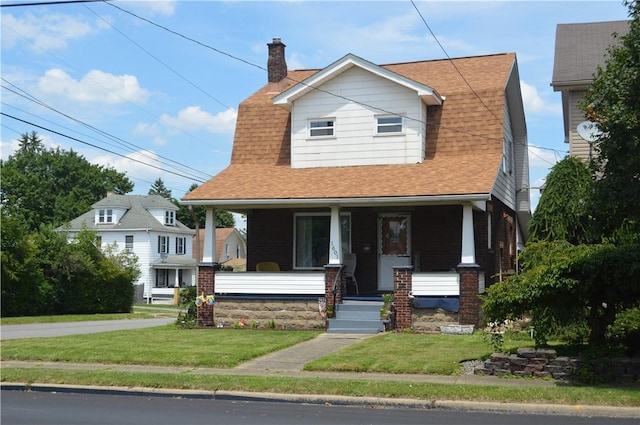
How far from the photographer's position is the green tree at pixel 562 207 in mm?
19703

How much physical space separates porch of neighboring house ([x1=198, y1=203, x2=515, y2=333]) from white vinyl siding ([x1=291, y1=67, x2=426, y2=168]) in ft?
5.50

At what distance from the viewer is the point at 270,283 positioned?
20.8 metres

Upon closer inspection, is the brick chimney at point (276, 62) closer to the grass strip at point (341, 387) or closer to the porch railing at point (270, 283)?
the porch railing at point (270, 283)

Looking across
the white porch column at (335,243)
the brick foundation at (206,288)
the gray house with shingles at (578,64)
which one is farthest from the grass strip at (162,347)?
the gray house with shingles at (578,64)

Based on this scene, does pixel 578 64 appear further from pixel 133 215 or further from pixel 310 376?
pixel 133 215

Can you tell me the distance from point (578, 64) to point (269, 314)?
473 inches

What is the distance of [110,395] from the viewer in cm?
1212

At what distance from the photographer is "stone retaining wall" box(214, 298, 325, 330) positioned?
802 inches

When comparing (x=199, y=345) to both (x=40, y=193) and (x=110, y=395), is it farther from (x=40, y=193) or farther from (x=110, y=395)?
(x=40, y=193)

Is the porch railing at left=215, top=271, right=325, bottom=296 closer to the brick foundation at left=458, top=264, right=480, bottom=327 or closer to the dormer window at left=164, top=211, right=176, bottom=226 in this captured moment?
Result: the brick foundation at left=458, top=264, right=480, bottom=327

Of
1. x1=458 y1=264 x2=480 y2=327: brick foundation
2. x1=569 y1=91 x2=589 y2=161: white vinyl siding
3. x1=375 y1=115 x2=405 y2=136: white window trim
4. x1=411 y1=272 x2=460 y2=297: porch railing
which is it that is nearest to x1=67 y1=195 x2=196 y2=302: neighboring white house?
x1=375 y1=115 x2=405 y2=136: white window trim

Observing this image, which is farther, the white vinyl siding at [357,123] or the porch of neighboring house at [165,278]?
the porch of neighboring house at [165,278]

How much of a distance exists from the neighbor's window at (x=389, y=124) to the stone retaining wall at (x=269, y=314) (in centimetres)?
601

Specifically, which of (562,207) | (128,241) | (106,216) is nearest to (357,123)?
(562,207)
